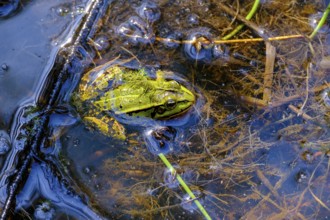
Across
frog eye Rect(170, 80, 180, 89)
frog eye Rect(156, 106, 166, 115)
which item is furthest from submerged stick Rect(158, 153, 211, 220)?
frog eye Rect(170, 80, 180, 89)

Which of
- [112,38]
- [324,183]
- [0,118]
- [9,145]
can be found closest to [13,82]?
[0,118]

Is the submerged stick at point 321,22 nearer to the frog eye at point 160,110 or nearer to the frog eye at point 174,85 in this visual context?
the frog eye at point 174,85

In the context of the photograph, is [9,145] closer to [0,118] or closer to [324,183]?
[0,118]

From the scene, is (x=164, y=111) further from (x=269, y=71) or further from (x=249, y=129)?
(x=269, y=71)

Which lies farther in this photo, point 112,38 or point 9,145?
point 112,38

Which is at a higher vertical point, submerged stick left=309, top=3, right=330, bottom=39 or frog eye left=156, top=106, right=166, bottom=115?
submerged stick left=309, top=3, right=330, bottom=39

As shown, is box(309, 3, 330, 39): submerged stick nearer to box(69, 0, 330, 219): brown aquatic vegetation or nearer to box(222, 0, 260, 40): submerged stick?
box(69, 0, 330, 219): brown aquatic vegetation
